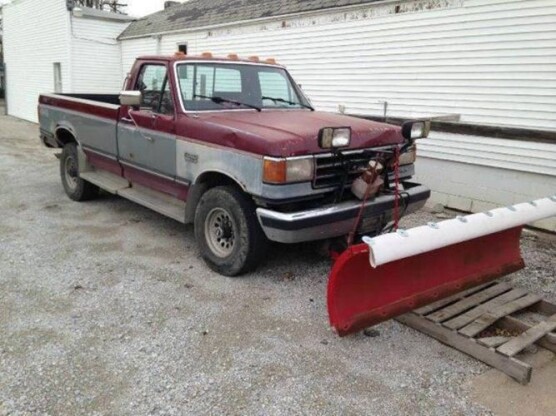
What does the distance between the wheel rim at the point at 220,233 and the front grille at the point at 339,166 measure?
36.7 inches

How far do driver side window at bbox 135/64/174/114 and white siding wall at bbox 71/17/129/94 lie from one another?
1214 cm

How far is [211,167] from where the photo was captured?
4.48 m

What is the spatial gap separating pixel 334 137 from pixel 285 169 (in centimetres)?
46

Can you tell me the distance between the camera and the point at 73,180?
23.7 feet

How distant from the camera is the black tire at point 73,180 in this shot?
22.9 feet

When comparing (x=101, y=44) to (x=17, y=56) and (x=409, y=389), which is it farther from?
(x=409, y=389)

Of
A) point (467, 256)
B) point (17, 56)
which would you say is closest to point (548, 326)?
point (467, 256)

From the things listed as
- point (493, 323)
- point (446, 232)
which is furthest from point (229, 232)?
point (493, 323)

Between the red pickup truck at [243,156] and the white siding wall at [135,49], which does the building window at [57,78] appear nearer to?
the white siding wall at [135,49]

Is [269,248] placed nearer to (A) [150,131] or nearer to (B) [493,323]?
(A) [150,131]

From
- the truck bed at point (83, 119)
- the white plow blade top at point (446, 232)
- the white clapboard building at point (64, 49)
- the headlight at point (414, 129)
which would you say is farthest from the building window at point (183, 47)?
the white plow blade top at point (446, 232)

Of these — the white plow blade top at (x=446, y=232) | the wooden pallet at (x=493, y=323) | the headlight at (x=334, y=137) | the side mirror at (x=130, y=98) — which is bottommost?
the wooden pallet at (x=493, y=323)

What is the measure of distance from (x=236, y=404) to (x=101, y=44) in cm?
1669

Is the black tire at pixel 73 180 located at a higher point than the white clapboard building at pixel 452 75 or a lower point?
lower
